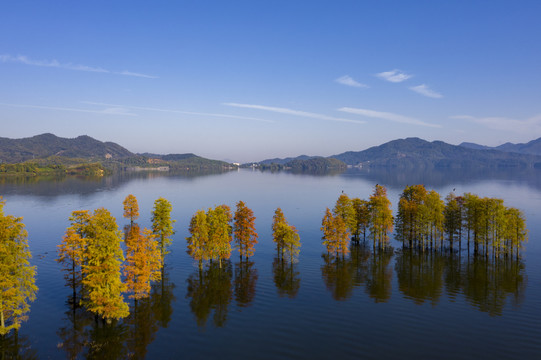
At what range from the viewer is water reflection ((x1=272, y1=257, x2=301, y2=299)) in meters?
56.8

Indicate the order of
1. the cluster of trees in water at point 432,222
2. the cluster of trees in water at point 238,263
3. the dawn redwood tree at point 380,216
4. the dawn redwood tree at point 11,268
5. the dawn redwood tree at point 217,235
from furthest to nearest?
1. the dawn redwood tree at point 380,216
2. the cluster of trees in water at point 432,222
3. the dawn redwood tree at point 217,235
4. the cluster of trees in water at point 238,263
5. the dawn redwood tree at point 11,268

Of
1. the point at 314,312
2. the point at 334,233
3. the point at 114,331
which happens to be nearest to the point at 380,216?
the point at 334,233

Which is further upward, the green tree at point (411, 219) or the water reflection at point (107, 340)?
the green tree at point (411, 219)

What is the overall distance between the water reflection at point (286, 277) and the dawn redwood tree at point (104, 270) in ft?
88.5

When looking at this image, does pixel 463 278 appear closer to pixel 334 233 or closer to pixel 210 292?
pixel 334 233

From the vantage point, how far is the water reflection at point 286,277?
56.8 m

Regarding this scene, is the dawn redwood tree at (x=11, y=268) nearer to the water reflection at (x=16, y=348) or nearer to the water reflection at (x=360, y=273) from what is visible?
the water reflection at (x=16, y=348)

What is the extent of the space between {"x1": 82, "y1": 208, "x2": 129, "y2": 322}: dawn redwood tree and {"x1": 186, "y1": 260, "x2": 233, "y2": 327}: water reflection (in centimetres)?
1153

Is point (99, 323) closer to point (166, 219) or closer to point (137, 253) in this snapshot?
point (137, 253)

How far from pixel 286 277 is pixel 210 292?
641 inches

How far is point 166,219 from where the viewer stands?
219 feet

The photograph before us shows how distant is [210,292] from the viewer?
55.8 metres

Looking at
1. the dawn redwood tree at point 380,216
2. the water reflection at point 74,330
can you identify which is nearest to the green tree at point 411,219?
the dawn redwood tree at point 380,216

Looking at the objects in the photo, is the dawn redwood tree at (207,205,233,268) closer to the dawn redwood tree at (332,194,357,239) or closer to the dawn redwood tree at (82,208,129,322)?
the dawn redwood tree at (82,208,129,322)
